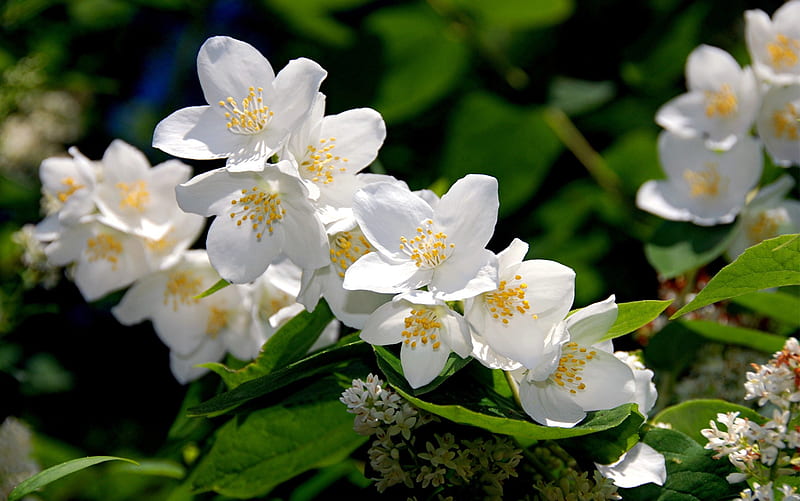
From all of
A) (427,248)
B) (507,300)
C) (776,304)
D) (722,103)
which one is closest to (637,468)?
(507,300)

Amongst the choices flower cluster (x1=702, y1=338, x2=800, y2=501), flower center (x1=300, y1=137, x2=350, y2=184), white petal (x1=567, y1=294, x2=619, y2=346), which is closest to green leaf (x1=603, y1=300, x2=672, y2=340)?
white petal (x1=567, y1=294, x2=619, y2=346)

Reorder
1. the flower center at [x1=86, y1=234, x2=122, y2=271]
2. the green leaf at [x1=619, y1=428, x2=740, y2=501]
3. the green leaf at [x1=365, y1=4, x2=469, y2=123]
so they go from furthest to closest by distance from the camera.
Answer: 1. the green leaf at [x1=365, y1=4, x2=469, y2=123]
2. the flower center at [x1=86, y1=234, x2=122, y2=271]
3. the green leaf at [x1=619, y1=428, x2=740, y2=501]

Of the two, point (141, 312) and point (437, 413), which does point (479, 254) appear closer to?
point (437, 413)

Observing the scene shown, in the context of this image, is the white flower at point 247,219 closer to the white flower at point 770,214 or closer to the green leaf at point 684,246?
the green leaf at point 684,246

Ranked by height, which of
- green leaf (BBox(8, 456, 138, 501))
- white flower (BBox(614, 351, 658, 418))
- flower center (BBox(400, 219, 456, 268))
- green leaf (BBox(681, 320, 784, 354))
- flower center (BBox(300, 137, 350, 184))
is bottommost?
green leaf (BBox(681, 320, 784, 354))

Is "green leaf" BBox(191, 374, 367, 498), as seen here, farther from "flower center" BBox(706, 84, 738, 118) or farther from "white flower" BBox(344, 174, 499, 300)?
"flower center" BBox(706, 84, 738, 118)

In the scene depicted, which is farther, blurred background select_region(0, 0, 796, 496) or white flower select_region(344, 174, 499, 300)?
blurred background select_region(0, 0, 796, 496)

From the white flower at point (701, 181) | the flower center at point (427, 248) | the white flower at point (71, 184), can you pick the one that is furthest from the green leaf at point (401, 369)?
the white flower at point (701, 181)
